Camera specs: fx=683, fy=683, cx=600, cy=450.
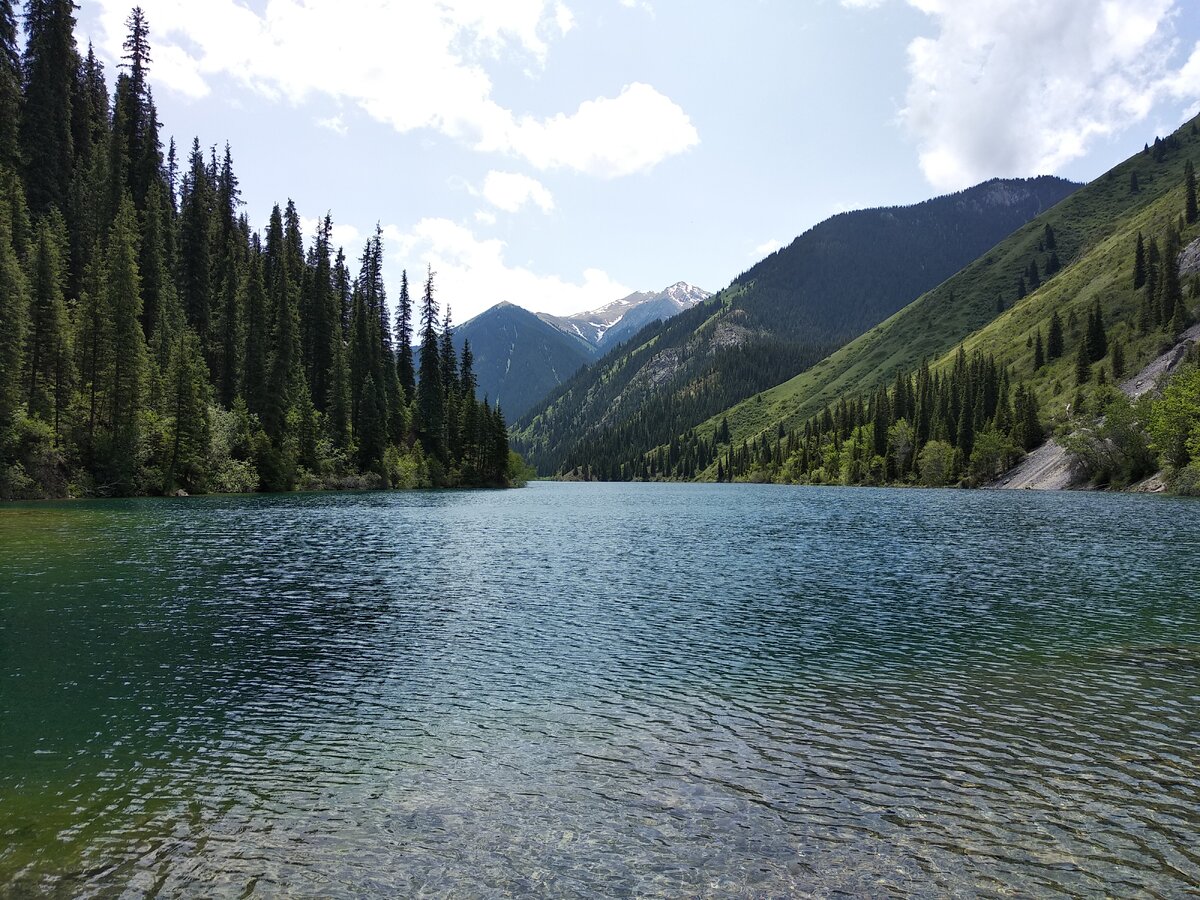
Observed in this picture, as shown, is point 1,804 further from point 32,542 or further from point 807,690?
point 32,542

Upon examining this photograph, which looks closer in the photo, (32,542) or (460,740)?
(460,740)

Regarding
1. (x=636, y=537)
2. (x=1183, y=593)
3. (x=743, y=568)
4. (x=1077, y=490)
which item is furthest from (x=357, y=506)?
(x=1077, y=490)

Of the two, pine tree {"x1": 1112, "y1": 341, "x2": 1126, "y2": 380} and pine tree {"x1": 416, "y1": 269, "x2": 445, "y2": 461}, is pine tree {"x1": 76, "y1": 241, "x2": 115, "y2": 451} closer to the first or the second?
pine tree {"x1": 416, "y1": 269, "x2": 445, "y2": 461}

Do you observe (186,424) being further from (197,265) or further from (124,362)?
(197,265)

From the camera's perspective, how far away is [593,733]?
17.0m

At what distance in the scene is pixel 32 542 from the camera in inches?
1820

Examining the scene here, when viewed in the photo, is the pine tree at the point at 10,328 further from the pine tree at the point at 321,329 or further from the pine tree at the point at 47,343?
the pine tree at the point at 321,329

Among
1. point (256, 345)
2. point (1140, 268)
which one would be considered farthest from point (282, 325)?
point (1140, 268)

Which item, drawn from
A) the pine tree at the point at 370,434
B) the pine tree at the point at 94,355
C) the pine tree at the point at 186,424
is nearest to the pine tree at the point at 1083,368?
the pine tree at the point at 370,434

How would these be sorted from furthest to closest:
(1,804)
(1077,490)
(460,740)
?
(1077,490), (460,740), (1,804)

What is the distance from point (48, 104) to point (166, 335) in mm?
56333

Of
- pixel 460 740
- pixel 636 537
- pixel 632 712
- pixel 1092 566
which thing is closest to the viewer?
pixel 460 740

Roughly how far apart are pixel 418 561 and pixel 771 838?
37872mm

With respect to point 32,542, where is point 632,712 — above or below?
below
